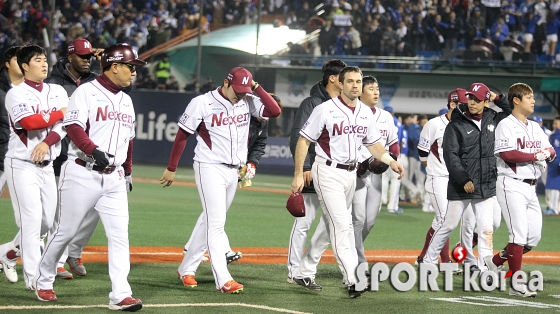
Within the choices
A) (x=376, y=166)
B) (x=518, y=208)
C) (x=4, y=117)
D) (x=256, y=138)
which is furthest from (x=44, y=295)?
(x=518, y=208)

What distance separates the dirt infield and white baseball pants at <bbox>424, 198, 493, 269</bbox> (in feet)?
3.93

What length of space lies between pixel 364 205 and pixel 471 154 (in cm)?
135

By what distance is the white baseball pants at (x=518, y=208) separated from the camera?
336 inches

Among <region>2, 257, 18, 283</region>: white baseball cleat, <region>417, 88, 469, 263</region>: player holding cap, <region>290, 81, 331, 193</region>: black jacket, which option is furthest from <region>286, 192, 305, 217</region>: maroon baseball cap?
<region>2, 257, 18, 283</region>: white baseball cleat

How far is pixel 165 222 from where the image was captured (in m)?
14.1

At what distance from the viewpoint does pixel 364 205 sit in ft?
29.2

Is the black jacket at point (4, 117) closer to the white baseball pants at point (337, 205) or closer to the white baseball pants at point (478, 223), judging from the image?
the white baseball pants at point (337, 205)

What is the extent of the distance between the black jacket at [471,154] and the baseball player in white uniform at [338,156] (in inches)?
61.3

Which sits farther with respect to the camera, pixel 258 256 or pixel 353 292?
pixel 258 256

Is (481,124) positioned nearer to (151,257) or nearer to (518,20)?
(151,257)

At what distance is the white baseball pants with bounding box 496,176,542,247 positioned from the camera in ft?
28.0

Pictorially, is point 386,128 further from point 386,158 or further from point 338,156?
point 338,156

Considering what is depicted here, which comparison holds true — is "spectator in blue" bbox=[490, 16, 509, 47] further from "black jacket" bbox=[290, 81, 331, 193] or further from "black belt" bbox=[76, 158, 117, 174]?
"black belt" bbox=[76, 158, 117, 174]

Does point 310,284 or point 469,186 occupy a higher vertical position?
point 469,186
